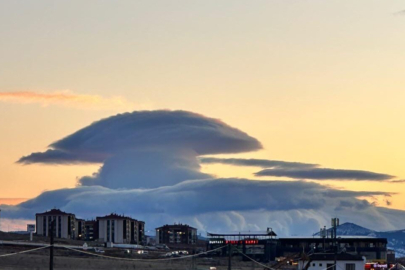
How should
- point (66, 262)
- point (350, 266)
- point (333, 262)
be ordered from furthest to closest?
point (66, 262) < point (350, 266) < point (333, 262)

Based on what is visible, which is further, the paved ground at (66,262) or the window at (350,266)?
the paved ground at (66,262)

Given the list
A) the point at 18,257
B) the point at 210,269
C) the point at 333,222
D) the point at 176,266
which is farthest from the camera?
the point at 333,222

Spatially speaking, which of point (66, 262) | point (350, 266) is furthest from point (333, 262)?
point (66, 262)

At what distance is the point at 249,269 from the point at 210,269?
998 inches

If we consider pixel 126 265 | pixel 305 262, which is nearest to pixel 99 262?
pixel 126 265

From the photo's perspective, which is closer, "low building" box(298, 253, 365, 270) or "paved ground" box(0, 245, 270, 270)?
"low building" box(298, 253, 365, 270)

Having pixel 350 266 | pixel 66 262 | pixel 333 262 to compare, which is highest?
→ pixel 333 262

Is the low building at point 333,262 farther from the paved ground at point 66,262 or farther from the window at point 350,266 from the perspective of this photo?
the paved ground at point 66,262

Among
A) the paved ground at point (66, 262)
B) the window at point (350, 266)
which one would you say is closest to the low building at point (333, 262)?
the window at point (350, 266)

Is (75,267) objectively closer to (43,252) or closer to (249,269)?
(43,252)

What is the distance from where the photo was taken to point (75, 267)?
15000 centimetres

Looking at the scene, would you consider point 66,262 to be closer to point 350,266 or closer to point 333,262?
point 333,262

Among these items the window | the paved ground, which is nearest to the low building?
the window

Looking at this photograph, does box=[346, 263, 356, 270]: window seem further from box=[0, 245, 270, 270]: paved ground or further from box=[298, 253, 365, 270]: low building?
box=[0, 245, 270, 270]: paved ground
